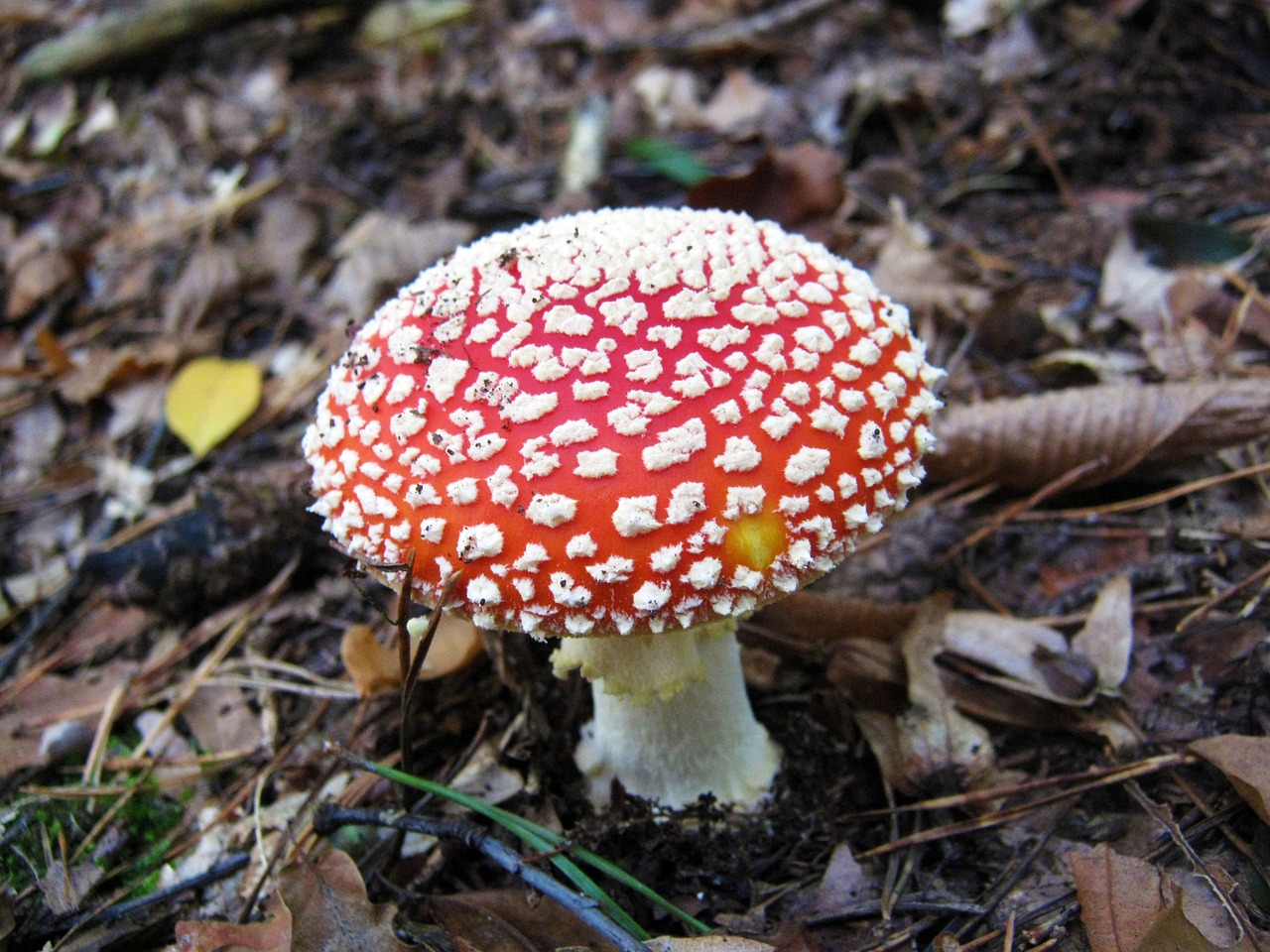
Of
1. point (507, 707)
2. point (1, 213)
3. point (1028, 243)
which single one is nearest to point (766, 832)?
point (507, 707)

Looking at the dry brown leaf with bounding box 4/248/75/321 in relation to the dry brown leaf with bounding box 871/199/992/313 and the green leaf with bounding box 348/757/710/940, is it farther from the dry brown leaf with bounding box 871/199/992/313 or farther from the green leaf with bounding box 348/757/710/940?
the dry brown leaf with bounding box 871/199/992/313

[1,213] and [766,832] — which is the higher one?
[1,213]

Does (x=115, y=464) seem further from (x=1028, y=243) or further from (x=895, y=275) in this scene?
(x=1028, y=243)

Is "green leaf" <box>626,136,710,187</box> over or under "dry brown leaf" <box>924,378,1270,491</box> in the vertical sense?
over

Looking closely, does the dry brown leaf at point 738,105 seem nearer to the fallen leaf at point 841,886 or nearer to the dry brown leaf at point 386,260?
the dry brown leaf at point 386,260

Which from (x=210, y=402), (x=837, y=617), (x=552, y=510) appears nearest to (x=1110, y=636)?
(x=837, y=617)

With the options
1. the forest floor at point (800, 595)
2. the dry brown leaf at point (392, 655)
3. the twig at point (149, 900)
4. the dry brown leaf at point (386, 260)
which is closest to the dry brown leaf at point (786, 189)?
the forest floor at point (800, 595)

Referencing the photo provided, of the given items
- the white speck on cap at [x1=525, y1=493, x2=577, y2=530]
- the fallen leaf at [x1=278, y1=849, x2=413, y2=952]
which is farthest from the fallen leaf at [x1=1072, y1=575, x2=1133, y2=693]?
the fallen leaf at [x1=278, y1=849, x2=413, y2=952]
